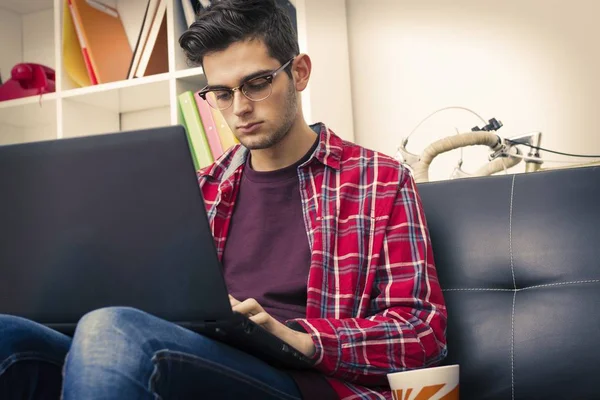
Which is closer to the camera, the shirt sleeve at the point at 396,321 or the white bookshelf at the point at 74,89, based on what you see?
the shirt sleeve at the point at 396,321

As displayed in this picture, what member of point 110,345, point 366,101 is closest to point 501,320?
point 110,345

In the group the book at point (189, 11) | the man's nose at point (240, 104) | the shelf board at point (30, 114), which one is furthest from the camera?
the shelf board at point (30, 114)

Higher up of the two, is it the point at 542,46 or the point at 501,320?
the point at 542,46

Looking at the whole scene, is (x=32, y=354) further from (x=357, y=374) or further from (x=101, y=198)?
(x=357, y=374)

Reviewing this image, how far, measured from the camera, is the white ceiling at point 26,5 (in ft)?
8.91

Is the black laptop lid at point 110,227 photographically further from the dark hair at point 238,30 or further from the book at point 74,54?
the book at point 74,54

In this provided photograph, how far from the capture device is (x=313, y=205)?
1.35m

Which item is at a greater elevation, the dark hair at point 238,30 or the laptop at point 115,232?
the dark hair at point 238,30

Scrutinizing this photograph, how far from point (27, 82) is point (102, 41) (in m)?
0.32

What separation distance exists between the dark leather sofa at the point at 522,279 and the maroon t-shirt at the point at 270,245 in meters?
0.27

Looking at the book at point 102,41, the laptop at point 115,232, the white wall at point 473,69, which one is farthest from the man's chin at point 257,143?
the book at point 102,41

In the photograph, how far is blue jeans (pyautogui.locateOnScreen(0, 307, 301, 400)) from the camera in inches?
31.5

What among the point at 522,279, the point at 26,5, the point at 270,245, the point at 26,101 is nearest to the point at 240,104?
the point at 270,245

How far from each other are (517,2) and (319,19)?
1.75 ft
